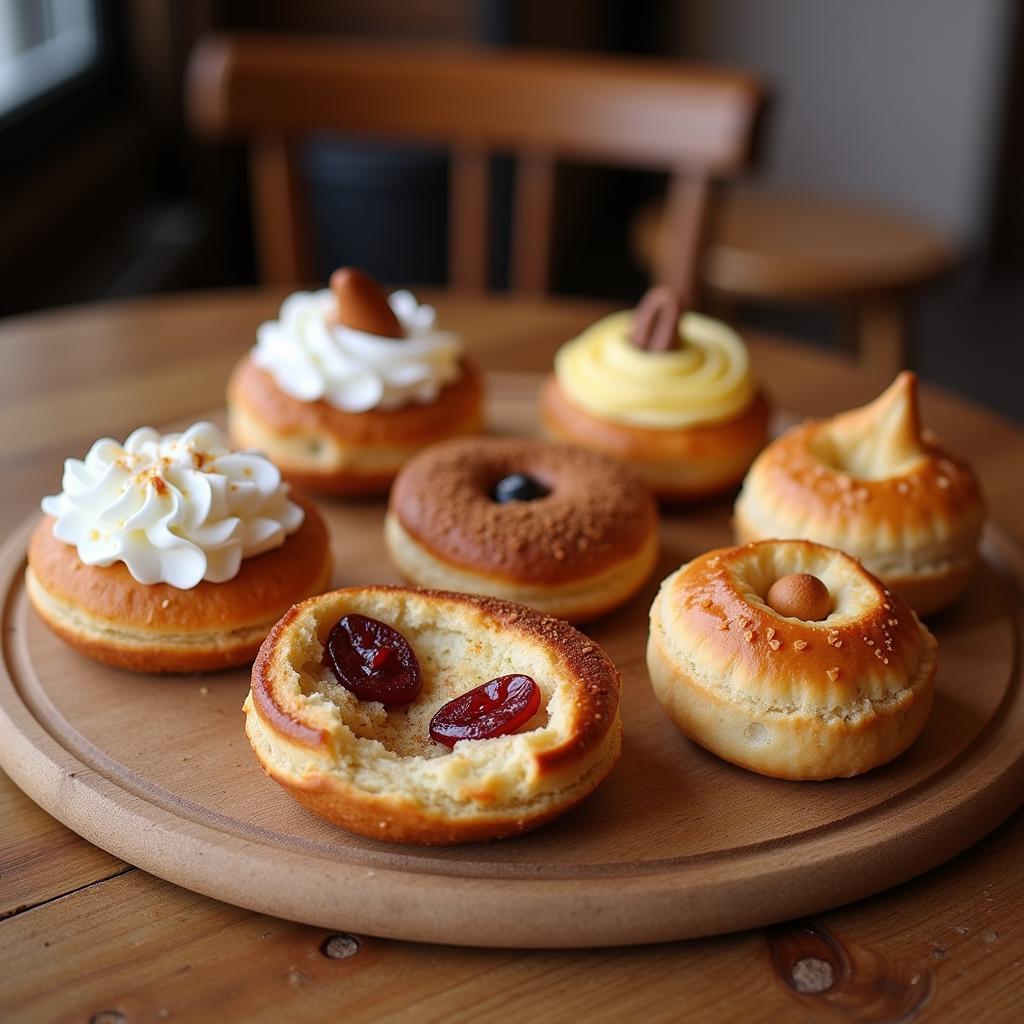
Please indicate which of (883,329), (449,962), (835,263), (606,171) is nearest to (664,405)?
(449,962)

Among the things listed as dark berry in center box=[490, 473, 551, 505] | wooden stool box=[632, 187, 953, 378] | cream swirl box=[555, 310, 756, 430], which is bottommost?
wooden stool box=[632, 187, 953, 378]

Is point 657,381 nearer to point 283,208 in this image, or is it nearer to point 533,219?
point 533,219

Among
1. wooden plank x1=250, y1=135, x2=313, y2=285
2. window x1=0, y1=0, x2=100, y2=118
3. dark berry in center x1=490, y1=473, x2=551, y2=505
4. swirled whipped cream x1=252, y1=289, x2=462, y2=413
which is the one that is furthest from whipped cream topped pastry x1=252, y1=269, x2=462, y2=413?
window x1=0, y1=0, x2=100, y2=118

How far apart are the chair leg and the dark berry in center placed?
7.46ft

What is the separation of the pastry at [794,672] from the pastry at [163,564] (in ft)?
1.50

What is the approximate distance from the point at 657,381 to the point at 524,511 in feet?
1.28

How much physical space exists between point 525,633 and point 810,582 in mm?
306

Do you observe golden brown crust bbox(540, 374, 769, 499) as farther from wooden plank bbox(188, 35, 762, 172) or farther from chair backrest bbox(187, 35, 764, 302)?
wooden plank bbox(188, 35, 762, 172)

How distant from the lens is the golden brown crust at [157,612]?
1.39 m

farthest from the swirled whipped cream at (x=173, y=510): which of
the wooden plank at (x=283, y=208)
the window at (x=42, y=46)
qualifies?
the window at (x=42, y=46)

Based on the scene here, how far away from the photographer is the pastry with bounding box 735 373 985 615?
1515 millimetres

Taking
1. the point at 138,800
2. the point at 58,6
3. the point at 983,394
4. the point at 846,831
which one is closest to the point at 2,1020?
the point at 138,800

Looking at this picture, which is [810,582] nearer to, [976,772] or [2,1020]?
[976,772]

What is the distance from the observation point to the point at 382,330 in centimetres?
190
